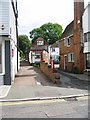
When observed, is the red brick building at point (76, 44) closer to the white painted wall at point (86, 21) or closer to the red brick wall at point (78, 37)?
the red brick wall at point (78, 37)

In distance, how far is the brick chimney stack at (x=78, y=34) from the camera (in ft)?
76.4

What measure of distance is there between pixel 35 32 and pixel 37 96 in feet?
219

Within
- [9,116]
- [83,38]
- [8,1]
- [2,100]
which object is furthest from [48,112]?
[83,38]

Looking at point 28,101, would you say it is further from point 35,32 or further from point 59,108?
point 35,32

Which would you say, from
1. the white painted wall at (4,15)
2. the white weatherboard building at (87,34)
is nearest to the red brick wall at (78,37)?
the white weatherboard building at (87,34)

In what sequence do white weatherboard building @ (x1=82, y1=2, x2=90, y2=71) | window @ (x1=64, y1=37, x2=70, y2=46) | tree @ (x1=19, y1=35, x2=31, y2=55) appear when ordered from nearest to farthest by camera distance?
1. white weatherboard building @ (x1=82, y1=2, x2=90, y2=71)
2. window @ (x1=64, y1=37, x2=70, y2=46)
3. tree @ (x1=19, y1=35, x2=31, y2=55)

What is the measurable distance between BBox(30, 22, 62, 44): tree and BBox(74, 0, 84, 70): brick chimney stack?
5092cm

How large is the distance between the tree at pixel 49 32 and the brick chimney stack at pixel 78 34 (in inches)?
2005

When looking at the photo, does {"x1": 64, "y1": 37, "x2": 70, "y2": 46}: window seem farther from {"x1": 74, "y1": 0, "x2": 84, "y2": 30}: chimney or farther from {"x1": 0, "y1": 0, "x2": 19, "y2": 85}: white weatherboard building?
{"x1": 0, "y1": 0, "x2": 19, "y2": 85}: white weatherboard building

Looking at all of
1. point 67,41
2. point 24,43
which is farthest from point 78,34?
point 24,43

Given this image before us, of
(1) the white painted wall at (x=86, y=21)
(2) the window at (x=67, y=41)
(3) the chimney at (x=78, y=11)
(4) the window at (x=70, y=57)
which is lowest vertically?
(4) the window at (x=70, y=57)

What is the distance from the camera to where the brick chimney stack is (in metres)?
23.3

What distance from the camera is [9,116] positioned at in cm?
657

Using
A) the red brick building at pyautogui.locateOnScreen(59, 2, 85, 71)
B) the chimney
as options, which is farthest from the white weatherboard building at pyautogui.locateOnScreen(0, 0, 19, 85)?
the chimney
